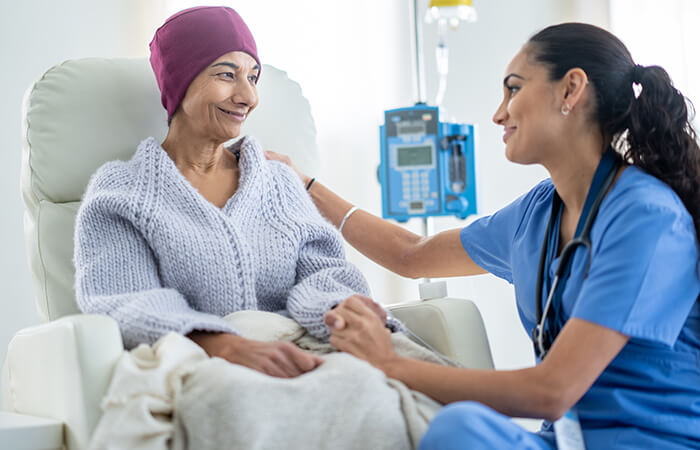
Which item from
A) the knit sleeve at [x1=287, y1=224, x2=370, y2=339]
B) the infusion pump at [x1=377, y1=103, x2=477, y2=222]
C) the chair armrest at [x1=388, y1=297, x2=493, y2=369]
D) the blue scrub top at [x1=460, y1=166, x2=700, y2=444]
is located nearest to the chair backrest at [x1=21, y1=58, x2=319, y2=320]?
the knit sleeve at [x1=287, y1=224, x2=370, y2=339]

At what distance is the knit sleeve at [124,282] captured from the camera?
3.87 feet

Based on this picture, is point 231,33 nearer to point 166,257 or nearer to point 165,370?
point 166,257

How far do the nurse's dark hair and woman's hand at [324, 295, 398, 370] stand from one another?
1.68ft

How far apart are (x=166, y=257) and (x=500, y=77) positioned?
182cm

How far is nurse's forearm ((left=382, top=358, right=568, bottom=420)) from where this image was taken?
1.04 m

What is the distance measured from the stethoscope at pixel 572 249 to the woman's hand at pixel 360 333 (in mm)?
253

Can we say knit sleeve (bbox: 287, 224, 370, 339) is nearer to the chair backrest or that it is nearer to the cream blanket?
the cream blanket

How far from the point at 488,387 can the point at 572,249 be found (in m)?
0.28

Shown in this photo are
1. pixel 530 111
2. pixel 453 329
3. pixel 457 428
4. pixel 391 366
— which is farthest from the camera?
pixel 453 329

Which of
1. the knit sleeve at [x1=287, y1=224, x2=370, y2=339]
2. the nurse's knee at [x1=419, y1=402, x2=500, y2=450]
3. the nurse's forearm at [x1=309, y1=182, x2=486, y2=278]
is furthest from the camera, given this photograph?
the nurse's forearm at [x1=309, y1=182, x2=486, y2=278]

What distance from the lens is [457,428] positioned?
0.93 metres

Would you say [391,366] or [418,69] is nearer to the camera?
[391,366]

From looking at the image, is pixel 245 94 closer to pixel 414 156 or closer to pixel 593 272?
pixel 593 272

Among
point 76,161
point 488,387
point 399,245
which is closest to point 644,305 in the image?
point 488,387
